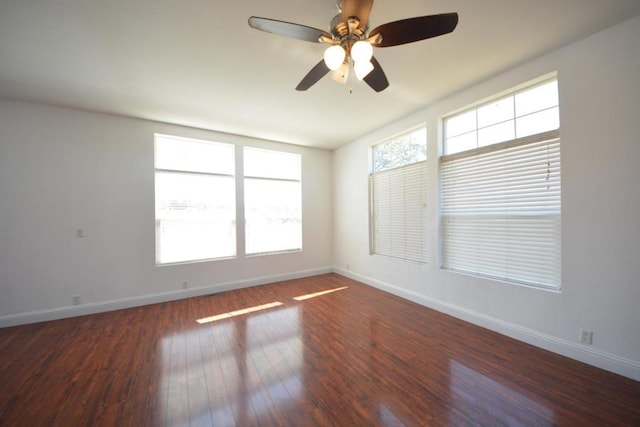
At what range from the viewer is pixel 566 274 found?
2.19 meters

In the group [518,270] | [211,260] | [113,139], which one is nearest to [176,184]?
[113,139]

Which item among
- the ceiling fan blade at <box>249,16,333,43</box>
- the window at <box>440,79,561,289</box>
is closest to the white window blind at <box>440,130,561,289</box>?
the window at <box>440,79,561,289</box>

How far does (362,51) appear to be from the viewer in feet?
4.67

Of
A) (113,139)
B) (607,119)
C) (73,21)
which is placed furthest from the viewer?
(113,139)

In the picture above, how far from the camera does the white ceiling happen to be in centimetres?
172

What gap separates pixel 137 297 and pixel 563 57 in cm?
585

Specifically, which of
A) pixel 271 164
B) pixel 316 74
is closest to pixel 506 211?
pixel 316 74

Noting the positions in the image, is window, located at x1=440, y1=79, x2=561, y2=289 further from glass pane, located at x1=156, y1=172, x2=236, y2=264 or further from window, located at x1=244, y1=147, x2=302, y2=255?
glass pane, located at x1=156, y1=172, x2=236, y2=264

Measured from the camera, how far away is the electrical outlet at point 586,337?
6.75 ft

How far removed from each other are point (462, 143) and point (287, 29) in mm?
2607

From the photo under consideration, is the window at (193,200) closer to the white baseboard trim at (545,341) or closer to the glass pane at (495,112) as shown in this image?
the white baseboard trim at (545,341)

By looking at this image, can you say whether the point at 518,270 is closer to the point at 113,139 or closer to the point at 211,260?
the point at 211,260

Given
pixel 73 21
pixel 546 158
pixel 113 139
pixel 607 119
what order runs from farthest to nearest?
pixel 113 139 → pixel 546 158 → pixel 607 119 → pixel 73 21

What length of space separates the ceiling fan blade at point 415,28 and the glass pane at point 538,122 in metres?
1.75
